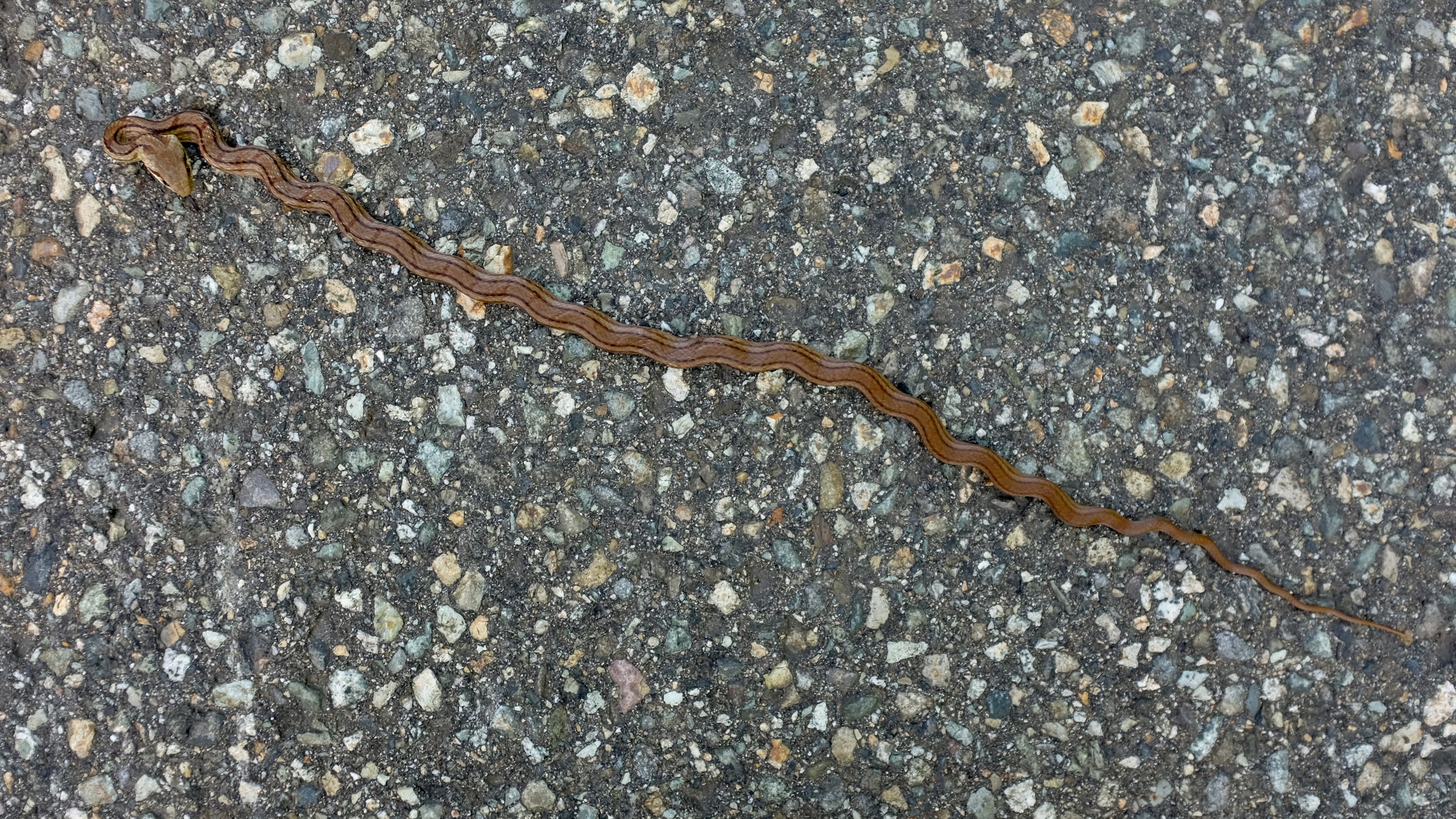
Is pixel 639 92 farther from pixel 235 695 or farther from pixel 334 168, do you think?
pixel 235 695

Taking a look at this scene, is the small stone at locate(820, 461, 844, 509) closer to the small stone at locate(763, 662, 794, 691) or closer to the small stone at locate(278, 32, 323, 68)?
the small stone at locate(763, 662, 794, 691)

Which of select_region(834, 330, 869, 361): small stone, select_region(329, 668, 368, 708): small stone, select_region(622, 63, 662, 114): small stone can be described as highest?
select_region(622, 63, 662, 114): small stone

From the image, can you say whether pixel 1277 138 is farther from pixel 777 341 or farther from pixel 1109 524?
pixel 777 341

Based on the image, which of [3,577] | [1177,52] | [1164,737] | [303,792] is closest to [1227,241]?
[1177,52]

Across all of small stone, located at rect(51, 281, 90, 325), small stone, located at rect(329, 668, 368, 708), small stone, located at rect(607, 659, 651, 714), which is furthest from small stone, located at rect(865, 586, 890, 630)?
small stone, located at rect(51, 281, 90, 325)

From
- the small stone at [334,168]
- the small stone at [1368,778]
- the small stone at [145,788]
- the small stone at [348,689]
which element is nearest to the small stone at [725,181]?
the small stone at [334,168]
